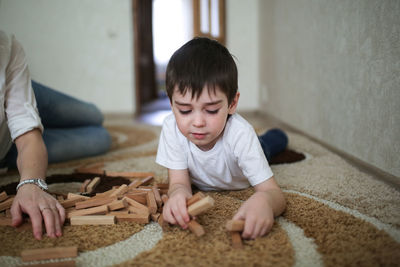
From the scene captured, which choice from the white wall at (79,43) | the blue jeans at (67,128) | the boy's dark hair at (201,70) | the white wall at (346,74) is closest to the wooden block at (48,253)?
the boy's dark hair at (201,70)

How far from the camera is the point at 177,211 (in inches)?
35.1

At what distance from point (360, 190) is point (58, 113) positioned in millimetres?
1583

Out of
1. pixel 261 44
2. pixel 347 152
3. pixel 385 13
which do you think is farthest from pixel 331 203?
pixel 261 44

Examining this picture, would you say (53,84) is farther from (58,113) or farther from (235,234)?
(235,234)

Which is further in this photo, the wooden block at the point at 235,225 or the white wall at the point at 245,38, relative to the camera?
the white wall at the point at 245,38

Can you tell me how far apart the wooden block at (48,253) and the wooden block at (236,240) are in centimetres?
40

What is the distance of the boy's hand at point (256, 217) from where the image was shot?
0.83m

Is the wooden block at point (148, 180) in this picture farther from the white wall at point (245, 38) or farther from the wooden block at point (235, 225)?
the white wall at point (245, 38)

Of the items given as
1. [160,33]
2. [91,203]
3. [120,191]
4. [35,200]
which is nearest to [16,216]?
[35,200]

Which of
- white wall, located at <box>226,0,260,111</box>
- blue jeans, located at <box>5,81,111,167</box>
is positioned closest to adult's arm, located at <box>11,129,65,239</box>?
blue jeans, located at <box>5,81,111,167</box>

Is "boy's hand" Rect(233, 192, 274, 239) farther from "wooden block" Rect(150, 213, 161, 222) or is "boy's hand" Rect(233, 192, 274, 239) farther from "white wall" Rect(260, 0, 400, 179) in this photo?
"white wall" Rect(260, 0, 400, 179)

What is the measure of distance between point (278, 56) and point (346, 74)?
1.42 m

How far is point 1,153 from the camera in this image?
57.6 inches

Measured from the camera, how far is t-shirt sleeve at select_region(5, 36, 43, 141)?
118 centimetres
